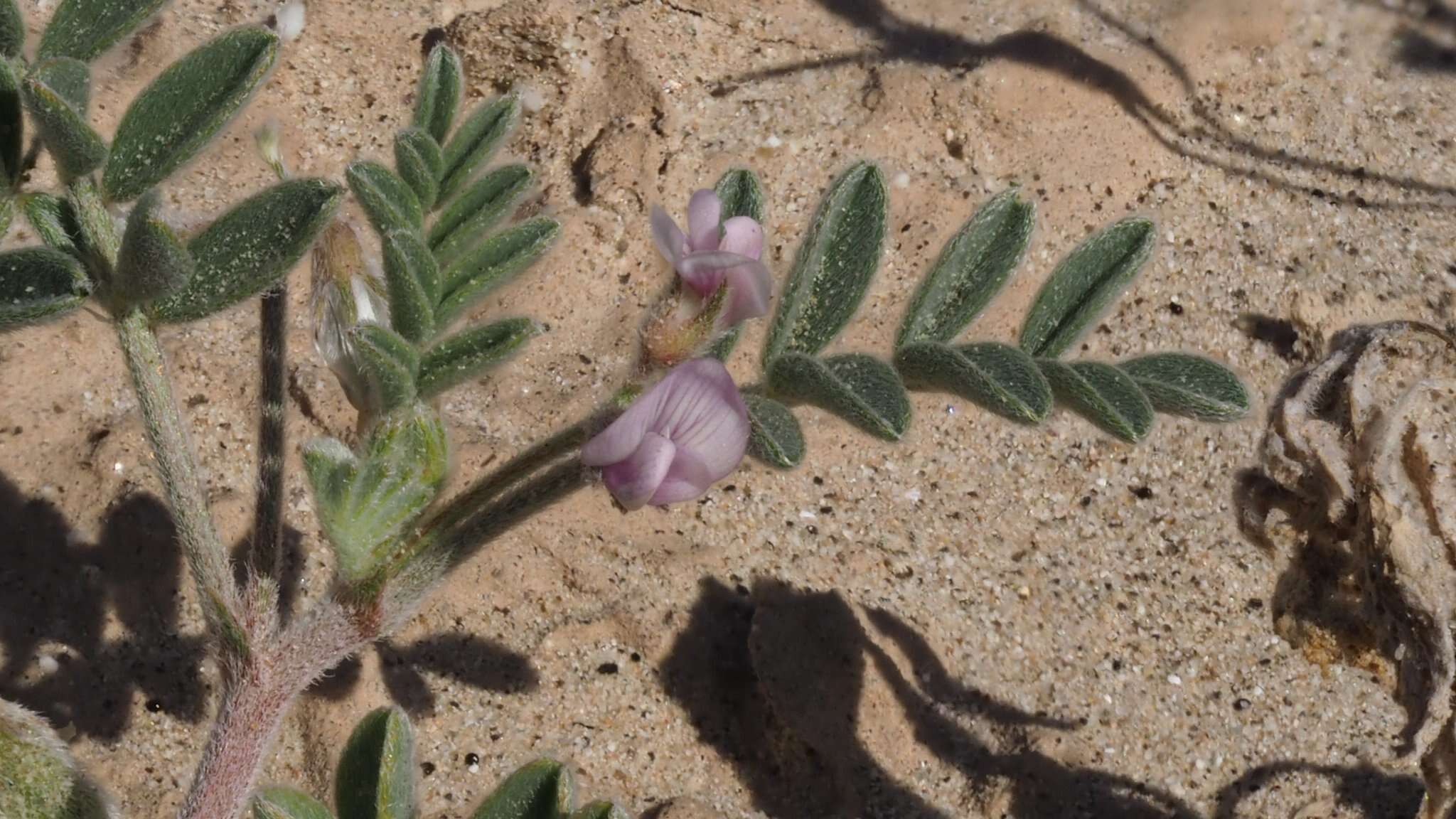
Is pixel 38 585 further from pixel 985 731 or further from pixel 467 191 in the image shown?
pixel 985 731

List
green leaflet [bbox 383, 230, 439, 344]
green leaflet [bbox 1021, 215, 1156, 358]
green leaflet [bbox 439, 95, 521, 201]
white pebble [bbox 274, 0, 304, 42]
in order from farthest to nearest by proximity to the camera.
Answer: white pebble [bbox 274, 0, 304, 42]
green leaflet [bbox 439, 95, 521, 201]
green leaflet [bbox 1021, 215, 1156, 358]
green leaflet [bbox 383, 230, 439, 344]

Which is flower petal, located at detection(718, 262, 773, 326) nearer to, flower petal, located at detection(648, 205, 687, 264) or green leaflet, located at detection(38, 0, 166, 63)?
flower petal, located at detection(648, 205, 687, 264)

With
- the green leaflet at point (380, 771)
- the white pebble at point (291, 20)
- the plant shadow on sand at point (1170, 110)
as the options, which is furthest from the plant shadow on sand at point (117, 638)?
the plant shadow on sand at point (1170, 110)

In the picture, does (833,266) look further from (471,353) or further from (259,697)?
(259,697)

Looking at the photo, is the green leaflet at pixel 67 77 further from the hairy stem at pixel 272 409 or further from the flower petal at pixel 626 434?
the flower petal at pixel 626 434

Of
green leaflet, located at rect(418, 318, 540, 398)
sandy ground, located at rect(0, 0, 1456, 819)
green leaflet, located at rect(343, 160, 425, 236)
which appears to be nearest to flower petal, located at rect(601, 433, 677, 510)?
green leaflet, located at rect(418, 318, 540, 398)

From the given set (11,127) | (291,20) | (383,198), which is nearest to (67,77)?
(11,127)
